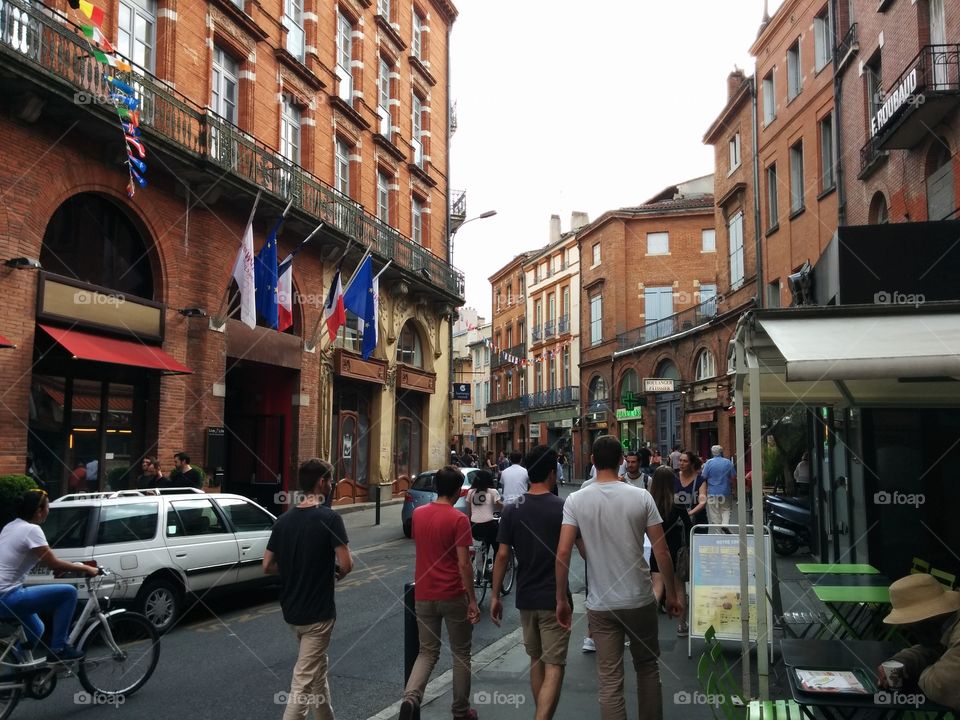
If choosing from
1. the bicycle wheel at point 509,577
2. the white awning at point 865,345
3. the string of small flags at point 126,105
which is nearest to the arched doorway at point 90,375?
the string of small flags at point 126,105

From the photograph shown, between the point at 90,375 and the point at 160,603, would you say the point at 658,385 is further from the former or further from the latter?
the point at 160,603

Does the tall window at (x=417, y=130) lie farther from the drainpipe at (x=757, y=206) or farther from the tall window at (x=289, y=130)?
the drainpipe at (x=757, y=206)

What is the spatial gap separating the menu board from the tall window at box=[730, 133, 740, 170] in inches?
993

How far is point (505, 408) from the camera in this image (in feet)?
206

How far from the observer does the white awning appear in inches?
181

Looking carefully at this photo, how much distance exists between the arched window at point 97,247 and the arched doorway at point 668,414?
1016 inches

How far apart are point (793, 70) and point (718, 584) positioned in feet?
72.0

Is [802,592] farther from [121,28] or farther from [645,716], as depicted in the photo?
[121,28]

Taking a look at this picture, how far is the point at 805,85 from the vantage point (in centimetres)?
2383

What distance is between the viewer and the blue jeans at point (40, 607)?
19.4ft

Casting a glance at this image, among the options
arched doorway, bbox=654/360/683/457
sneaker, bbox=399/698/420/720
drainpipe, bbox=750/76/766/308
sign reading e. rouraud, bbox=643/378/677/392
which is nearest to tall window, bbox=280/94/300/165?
drainpipe, bbox=750/76/766/308

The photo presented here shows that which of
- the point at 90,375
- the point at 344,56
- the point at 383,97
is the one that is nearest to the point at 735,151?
the point at 383,97

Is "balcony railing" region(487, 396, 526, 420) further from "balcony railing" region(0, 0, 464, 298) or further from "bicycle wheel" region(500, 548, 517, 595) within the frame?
"bicycle wheel" region(500, 548, 517, 595)

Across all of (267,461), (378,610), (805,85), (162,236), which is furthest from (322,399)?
(805,85)
